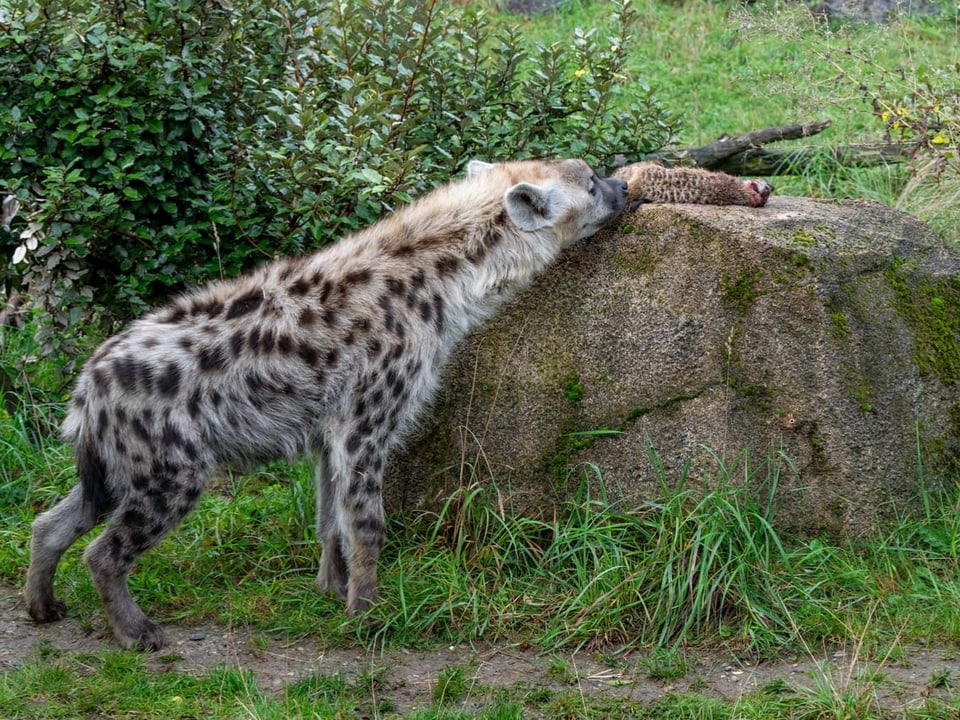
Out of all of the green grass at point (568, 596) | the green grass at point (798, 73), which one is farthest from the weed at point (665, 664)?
the green grass at point (798, 73)

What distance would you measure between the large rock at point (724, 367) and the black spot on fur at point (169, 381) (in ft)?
3.24

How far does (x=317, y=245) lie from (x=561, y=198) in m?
1.27

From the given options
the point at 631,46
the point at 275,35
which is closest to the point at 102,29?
the point at 275,35

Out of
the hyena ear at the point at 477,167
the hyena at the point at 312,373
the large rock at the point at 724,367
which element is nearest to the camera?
the hyena at the point at 312,373

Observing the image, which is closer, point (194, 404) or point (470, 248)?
point (194, 404)

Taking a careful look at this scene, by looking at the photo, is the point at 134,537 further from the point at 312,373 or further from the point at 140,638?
the point at 312,373

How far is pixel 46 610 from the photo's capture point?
158 inches

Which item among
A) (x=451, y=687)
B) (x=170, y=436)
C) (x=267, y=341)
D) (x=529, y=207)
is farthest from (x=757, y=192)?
(x=170, y=436)

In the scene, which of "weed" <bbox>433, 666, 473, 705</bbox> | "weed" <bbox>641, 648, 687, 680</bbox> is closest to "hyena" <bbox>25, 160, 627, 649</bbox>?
"weed" <bbox>433, 666, 473, 705</bbox>

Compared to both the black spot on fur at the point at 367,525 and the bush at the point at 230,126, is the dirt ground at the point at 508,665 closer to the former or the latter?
the black spot on fur at the point at 367,525

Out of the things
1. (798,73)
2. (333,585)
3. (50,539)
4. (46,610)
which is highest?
(798,73)

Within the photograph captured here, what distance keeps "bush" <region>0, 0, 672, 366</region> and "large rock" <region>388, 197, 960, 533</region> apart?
0.88 m

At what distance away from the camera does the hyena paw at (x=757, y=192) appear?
434 cm

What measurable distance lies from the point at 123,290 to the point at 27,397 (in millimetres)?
930
